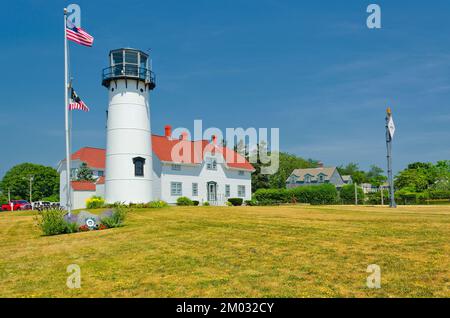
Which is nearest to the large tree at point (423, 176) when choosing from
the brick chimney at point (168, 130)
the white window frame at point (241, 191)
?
the white window frame at point (241, 191)

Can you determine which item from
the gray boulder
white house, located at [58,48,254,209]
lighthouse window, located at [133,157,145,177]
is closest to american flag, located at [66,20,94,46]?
the gray boulder

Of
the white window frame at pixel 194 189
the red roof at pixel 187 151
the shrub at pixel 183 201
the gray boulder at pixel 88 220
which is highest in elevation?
the red roof at pixel 187 151

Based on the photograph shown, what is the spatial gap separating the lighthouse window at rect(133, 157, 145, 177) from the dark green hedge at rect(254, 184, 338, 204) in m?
25.2

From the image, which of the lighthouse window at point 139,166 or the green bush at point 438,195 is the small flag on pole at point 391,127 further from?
the green bush at point 438,195

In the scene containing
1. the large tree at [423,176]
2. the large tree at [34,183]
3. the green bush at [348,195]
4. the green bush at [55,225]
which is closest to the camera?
the green bush at [55,225]

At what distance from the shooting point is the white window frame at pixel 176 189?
40841 mm

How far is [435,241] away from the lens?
11953 mm

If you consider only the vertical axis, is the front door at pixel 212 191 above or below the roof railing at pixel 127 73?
below

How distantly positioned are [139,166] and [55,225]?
683 inches

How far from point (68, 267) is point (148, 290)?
10.6 feet

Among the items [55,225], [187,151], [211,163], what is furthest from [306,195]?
[55,225]

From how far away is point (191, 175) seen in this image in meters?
43.0
